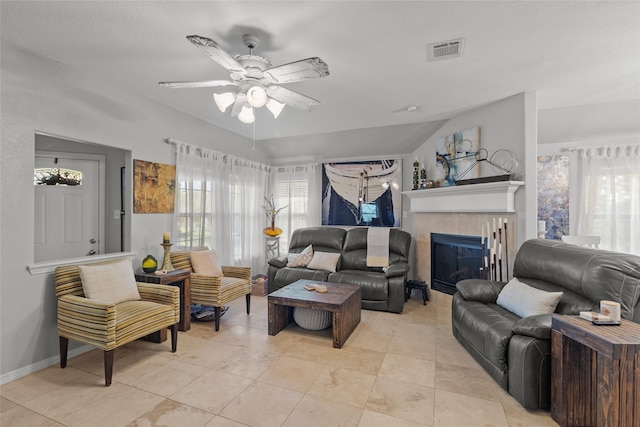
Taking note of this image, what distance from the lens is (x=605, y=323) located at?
1.66 metres

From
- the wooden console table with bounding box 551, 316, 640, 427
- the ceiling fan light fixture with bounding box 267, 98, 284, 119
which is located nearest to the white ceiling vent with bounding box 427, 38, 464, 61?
the ceiling fan light fixture with bounding box 267, 98, 284, 119

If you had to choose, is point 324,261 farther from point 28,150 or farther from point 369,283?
point 28,150

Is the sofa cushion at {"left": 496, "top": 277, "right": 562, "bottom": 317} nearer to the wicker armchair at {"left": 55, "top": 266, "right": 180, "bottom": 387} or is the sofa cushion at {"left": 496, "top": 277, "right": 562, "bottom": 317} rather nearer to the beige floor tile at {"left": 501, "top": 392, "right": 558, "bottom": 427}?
the beige floor tile at {"left": 501, "top": 392, "right": 558, "bottom": 427}

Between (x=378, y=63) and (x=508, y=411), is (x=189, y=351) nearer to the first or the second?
(x=508, y=411)

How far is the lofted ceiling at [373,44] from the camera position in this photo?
1.80 metres

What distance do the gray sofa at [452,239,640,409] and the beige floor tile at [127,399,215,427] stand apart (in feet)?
6.81

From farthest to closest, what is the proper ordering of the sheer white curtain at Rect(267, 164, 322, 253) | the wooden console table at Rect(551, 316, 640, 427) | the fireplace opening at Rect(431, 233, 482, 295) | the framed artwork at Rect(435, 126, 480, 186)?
1. the sheer white curtain at Rect(267, 164, 322, 253)
2. the fireplace opening at Rect(431, 233, 482, 295)
3. the framed artwork at Rect(435, 126, 480, 186)
4. the wooden console table at Rect(551, 316, 640, 427)

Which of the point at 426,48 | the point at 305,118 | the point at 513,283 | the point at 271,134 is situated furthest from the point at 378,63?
the point at 271,134

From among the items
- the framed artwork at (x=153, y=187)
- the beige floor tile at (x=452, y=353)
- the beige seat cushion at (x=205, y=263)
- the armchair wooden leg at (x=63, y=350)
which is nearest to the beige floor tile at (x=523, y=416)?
the beige floor tile at (x=452, y=353)

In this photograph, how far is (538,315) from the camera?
2074 mm

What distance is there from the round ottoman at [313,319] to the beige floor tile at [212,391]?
3.34 ft

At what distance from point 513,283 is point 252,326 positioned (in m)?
2.76

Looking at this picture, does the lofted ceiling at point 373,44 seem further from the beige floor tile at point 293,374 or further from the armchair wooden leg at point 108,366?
the beige floor tile at point 293,374

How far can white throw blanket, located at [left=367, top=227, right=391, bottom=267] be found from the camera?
4379mm
